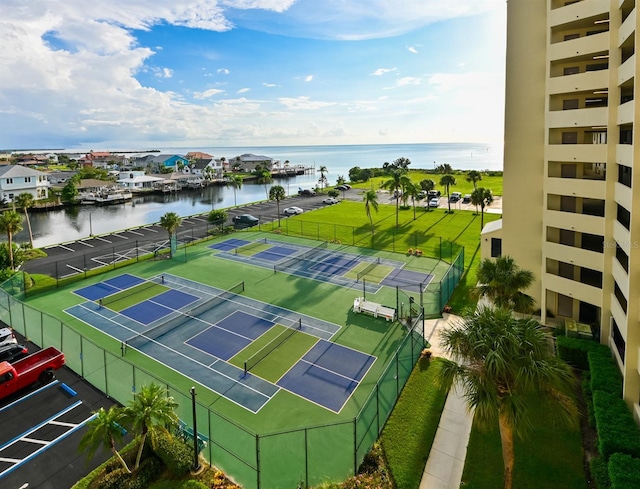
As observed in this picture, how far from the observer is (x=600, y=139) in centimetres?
2311

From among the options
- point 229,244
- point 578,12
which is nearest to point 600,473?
point 578,12

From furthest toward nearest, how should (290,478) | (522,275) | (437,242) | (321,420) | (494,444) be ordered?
(437,242) < (522,275) < (321,420) < (494,444) < (290,478)

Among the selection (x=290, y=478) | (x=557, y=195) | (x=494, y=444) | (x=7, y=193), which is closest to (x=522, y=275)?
(x=557, y=195)

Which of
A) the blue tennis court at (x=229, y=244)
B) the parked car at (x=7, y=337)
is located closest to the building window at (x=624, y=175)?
the parked car at (x=7, y=337)

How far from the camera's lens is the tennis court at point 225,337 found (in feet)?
62.5

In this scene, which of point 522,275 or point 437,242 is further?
point 437,242

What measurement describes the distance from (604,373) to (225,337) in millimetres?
18821

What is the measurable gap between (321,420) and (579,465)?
9.23 m

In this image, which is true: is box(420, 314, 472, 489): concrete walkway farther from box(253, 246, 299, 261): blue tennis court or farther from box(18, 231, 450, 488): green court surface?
box(253, 246, 299, 261): blue tennis court

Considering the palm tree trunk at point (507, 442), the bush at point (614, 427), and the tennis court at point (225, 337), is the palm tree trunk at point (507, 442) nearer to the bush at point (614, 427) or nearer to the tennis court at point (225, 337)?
the bush at point (614, 427)

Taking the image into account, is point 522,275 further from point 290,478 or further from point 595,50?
point 290,478

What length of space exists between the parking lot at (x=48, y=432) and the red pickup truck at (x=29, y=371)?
16.0 inches

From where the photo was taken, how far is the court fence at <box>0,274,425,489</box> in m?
13.6

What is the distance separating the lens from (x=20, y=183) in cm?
8081
